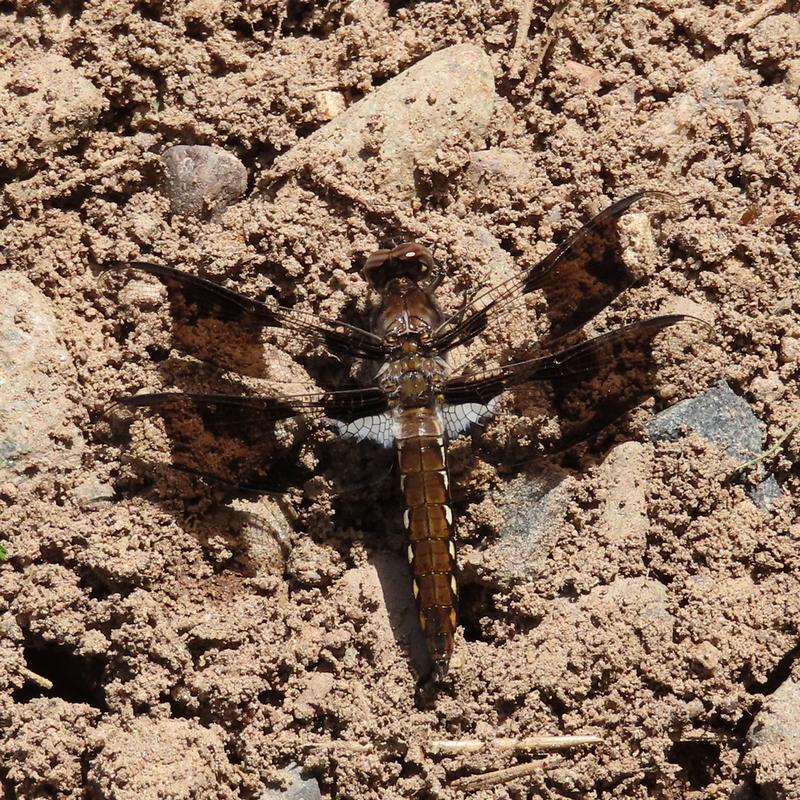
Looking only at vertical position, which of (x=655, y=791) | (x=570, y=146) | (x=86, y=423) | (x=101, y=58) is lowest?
(x=655, y=791)

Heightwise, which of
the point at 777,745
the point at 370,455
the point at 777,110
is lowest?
the point at 777,745

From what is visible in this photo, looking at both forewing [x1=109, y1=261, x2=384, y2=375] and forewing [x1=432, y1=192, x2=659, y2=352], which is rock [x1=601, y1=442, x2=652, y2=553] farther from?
forewing [x1=109, y1=261, x2=384, y2=375]

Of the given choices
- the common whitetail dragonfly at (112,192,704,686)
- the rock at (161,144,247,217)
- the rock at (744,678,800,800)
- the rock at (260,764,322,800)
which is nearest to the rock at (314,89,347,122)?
the rock at (161,144,247,217)

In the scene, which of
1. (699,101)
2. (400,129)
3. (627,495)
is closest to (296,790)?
(627,495)

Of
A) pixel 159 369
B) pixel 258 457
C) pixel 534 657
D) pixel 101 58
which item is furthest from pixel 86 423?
pixel 534 657

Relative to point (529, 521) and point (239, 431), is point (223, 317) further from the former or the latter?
point (529, 521)

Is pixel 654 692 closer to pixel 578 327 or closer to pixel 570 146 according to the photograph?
pixel 578 327
